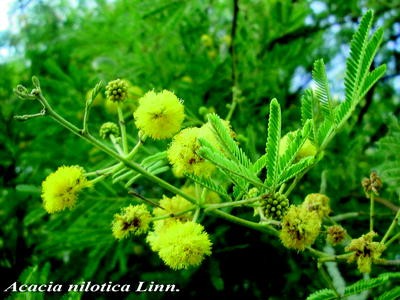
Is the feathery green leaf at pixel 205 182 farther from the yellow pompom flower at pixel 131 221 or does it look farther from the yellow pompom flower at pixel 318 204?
the yellow pompom flower at pixel 318 204

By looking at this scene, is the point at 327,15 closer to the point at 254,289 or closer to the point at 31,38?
the point at 254,289

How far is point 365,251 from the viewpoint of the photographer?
1615mm

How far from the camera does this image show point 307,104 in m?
1.64

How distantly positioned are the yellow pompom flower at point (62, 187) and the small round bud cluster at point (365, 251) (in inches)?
36.9

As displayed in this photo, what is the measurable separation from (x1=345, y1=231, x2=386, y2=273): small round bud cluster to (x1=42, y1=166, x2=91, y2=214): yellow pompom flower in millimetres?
936

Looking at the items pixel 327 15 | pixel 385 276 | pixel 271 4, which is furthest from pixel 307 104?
pixel 327 15

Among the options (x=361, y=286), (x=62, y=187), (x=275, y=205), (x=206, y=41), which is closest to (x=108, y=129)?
(x=62, y=187)

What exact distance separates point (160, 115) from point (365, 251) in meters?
0.82

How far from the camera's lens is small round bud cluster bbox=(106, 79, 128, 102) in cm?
185

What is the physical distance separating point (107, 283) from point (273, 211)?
2068mm

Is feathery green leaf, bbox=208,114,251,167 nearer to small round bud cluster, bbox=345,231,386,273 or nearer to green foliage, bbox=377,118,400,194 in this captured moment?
small round bud cluster, bbox=345,231,386,273

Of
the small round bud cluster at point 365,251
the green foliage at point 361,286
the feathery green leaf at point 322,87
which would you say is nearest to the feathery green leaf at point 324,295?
the green foliage at point 361,286

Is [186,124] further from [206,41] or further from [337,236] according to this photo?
[206,41]

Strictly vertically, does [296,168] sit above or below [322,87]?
below
